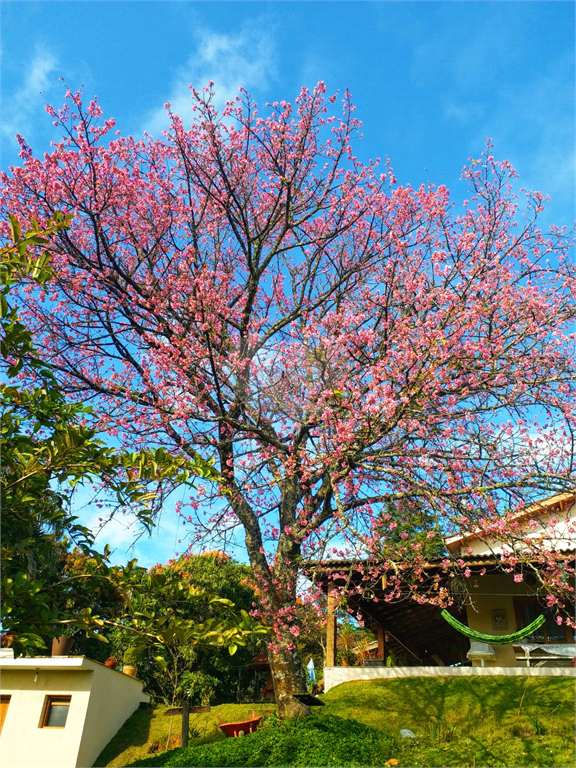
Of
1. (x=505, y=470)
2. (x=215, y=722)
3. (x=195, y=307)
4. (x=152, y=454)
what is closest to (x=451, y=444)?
(x=505, y=470)

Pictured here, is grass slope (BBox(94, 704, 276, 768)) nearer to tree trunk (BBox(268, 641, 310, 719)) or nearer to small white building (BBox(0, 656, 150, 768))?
small white building (BBox(0, 656, 150, 768))

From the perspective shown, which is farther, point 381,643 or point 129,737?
point 381,643

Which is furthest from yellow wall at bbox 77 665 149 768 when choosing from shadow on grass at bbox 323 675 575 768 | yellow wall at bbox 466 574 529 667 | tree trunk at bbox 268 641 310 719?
yellow wall at bbox 466 574 529 667

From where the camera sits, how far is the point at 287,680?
9469 mm

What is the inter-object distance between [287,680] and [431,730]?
281 cm

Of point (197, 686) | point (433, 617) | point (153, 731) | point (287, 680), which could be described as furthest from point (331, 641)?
point (197, 686)

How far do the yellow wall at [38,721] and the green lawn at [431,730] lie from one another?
1258mm

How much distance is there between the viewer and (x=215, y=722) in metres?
14.7

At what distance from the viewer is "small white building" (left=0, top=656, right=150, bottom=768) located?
13.6m

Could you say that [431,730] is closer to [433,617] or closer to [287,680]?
→ [287,680]

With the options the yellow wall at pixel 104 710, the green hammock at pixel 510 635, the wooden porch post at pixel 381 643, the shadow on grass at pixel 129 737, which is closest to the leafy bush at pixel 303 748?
the green hammock at pixel 510 635

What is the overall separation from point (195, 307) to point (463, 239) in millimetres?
5018

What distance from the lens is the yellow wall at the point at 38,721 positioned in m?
13.6

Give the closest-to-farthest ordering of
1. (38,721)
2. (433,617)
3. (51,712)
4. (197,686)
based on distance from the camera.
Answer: (38,721), (51,712), (433,617), (197,686)
